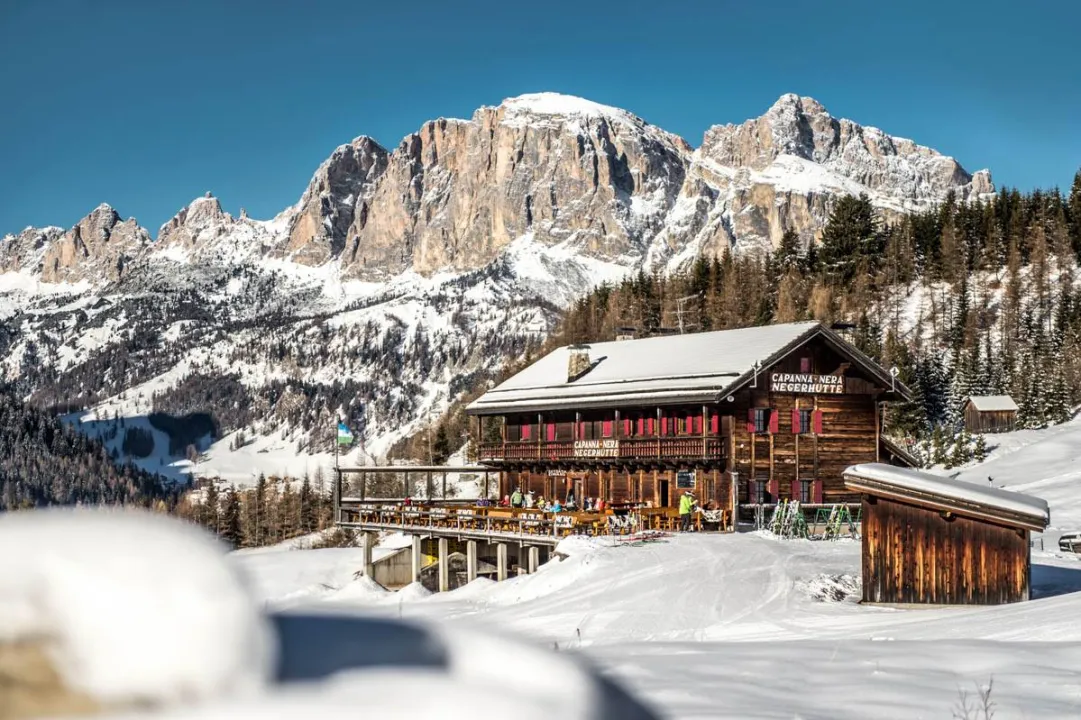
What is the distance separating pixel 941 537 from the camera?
70.1 feet

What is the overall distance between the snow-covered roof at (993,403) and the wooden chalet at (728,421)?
33425 mm

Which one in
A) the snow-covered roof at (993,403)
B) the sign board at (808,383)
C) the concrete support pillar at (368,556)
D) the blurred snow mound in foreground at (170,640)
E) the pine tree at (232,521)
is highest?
the sign board at (808,383)

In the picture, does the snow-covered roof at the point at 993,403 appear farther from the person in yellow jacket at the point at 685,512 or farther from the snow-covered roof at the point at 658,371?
the person in yellow jacket at the point at 685,512

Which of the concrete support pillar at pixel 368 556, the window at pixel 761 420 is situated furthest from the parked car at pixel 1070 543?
the concrete support pillar at pixel 368 556

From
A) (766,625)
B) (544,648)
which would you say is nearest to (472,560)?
(766,625)

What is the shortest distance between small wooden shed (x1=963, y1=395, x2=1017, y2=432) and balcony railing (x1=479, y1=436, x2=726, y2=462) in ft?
135

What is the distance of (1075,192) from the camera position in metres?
113

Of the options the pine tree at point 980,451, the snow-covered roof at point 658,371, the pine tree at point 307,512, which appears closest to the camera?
the snow-covered roof at point 658,371

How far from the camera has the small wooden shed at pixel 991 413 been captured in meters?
76.8

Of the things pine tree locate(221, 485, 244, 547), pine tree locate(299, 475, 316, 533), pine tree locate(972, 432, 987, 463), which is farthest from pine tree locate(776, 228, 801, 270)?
pine tree locate(221, 485, 244, 547)

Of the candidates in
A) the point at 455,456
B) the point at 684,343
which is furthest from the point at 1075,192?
the point at 684,343

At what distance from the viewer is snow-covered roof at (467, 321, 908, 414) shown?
41812mm

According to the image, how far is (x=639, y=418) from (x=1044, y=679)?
3620 centimetres

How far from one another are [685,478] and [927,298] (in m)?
76.8
